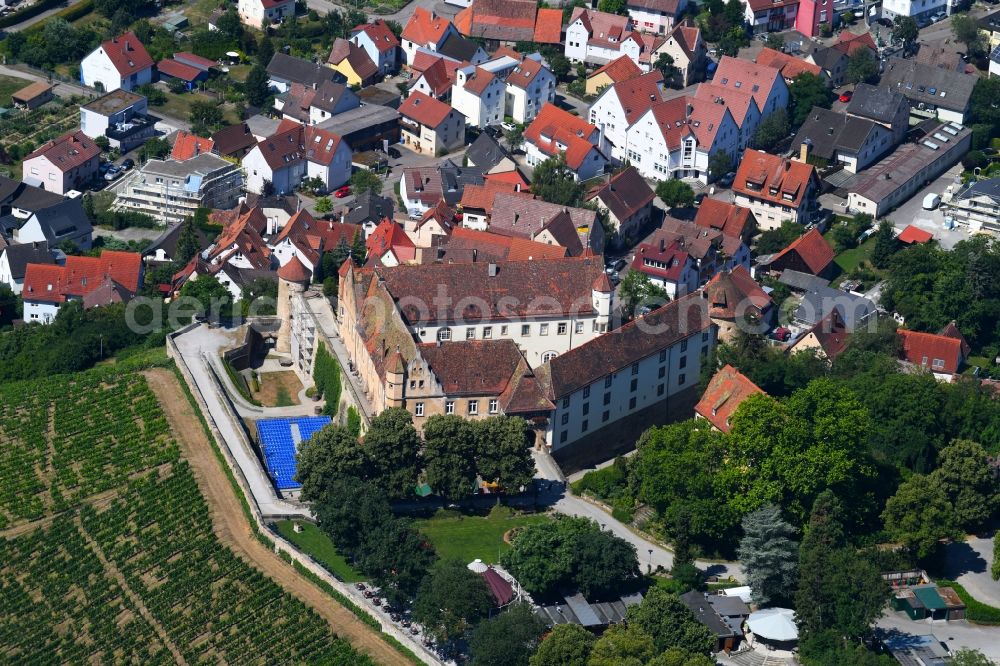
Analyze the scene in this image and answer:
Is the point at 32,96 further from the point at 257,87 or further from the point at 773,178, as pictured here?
the point at 773,178

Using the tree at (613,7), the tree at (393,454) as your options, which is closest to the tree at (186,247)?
the tree at (393,454)

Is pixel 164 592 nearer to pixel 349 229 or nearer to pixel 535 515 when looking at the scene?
pixel 535 515

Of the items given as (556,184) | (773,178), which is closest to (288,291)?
(556,184)

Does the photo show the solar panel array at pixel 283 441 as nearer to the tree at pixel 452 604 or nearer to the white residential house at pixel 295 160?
the tree at pixel 452 604

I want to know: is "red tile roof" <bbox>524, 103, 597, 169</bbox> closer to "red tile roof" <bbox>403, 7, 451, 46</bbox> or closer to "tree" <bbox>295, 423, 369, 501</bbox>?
"red tile roof" <bbox>403, 7, 451, 46</bbox>

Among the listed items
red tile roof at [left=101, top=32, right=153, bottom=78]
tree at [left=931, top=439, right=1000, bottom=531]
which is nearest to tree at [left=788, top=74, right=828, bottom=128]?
red tile roof at [left=101, top=32, right=153, bottom=78]
